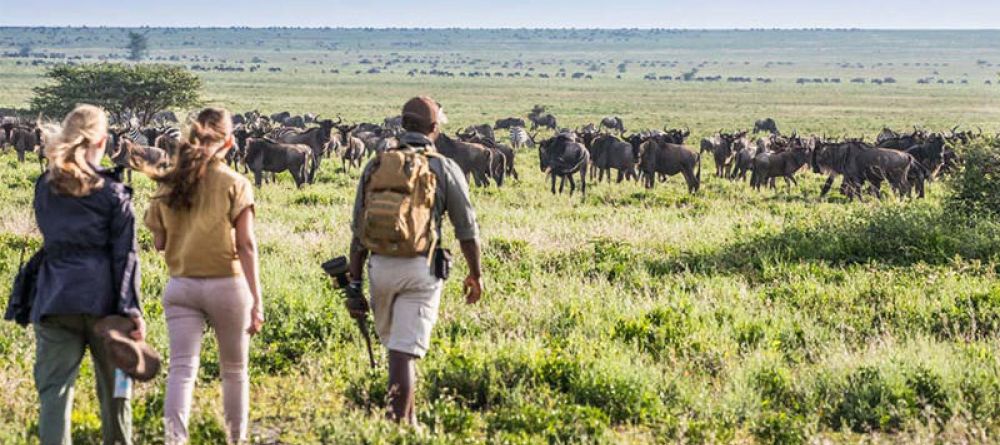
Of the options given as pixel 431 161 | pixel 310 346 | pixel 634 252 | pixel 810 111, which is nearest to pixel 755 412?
pixel 431 161

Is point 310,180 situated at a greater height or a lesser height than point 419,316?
lesser

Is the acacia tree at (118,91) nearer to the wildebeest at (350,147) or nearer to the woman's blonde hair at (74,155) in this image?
the wildebeest at (350,147)

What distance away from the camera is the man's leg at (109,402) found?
193 inches

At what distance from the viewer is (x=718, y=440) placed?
226 inches

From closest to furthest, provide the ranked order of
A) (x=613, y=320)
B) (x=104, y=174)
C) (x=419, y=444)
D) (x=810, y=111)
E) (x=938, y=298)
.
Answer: (x=104, y=174), (x=419, y=444), (x=613, y=320), (x=938, y=298), (x=810, y=111)

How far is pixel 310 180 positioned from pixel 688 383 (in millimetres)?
19265

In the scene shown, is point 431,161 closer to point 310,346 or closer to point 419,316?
point 419,316

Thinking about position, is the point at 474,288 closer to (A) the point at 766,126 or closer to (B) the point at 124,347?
(B) the point at 124,347

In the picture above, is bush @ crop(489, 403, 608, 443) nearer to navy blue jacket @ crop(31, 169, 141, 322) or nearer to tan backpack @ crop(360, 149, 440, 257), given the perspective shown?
tan backpack @ crop(360, 149, 440, 257)

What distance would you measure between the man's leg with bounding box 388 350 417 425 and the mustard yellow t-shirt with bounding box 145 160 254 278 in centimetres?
101

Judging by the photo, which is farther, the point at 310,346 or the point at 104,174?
the point at 310,346

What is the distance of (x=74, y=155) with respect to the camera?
15.4ft

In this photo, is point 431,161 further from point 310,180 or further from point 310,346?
point 310,180

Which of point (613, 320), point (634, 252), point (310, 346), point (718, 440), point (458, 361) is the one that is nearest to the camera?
point (718, 440)
